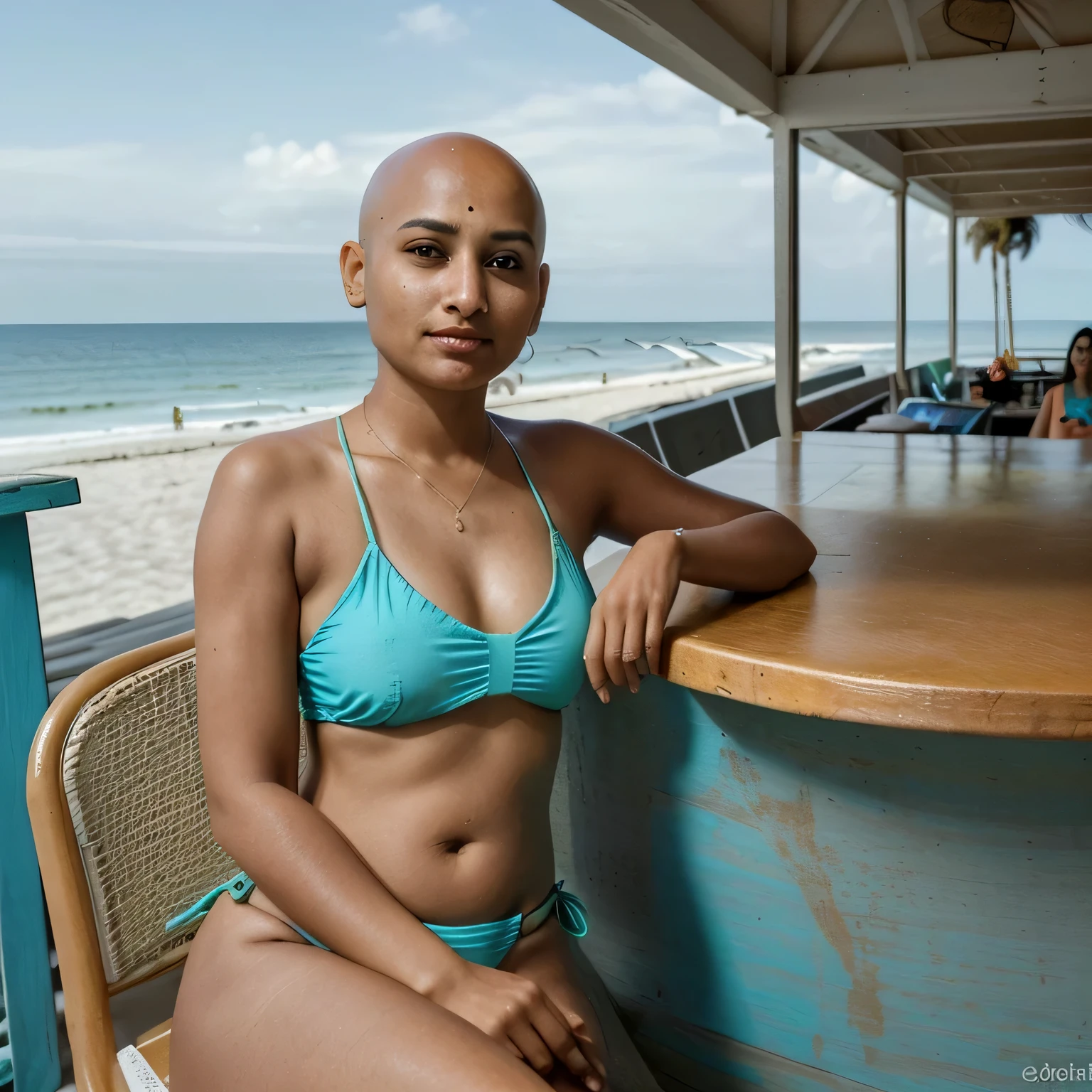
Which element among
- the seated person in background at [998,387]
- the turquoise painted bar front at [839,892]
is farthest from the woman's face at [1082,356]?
the turquoise painted bar front at [839,892]

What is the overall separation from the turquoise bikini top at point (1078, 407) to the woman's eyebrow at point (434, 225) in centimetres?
451

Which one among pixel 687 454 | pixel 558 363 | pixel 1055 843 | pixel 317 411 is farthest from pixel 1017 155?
pixel 558 363

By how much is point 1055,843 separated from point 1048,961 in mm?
176

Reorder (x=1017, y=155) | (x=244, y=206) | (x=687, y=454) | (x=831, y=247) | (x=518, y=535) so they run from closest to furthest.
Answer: (x=518, y=535)
(x=687, y=454)
(x=1017, y=155)
(x=244, y=206)
(x=831, y=247)

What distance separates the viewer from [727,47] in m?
4.52

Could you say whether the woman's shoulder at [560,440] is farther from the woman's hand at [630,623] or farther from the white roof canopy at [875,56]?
the white roof canopy at [875,56]

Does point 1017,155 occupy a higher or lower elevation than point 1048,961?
higher

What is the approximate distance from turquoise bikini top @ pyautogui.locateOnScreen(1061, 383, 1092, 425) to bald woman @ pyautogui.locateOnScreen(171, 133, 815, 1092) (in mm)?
4215

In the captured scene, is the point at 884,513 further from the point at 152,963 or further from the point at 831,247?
the point at 831,247

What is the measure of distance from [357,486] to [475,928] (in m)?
0.52

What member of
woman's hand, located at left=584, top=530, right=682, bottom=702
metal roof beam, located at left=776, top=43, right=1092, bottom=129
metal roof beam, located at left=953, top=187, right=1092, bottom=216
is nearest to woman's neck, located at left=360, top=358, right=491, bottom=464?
woman's hand, located at left=584, top=530, right=682, bottom=702

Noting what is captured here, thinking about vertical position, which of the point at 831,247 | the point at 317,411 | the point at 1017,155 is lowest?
the point at 317,411

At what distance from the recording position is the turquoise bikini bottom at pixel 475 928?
1.10 m

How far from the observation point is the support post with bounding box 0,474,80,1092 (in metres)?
1.47
